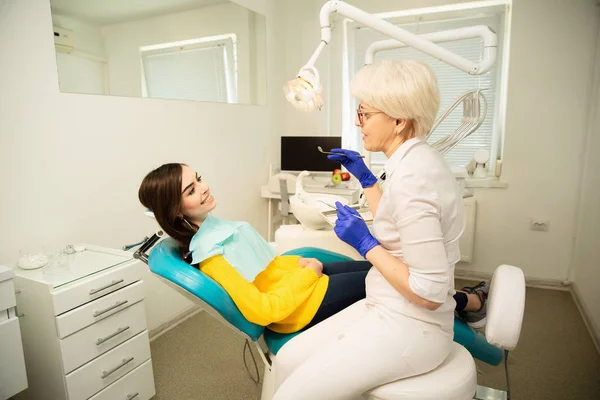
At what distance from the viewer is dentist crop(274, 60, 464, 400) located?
3.16 ft

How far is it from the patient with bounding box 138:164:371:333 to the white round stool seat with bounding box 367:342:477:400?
36 centimetres

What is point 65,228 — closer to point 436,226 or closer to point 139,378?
point 139,378

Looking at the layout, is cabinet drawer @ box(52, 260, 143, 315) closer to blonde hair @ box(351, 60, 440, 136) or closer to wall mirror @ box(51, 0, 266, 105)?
wall mirror @ box(51, 0, 266, 105)

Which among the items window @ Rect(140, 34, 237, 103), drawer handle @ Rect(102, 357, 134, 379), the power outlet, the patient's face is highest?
window @ Rect(140, 34, 237, 103)

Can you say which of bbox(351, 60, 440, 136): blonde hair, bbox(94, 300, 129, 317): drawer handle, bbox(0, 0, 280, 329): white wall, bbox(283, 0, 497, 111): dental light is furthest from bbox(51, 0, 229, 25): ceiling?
bbox(351, 60, 440, 136): blonde hair

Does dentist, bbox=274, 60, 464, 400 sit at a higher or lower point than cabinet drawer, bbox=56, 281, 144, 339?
higher

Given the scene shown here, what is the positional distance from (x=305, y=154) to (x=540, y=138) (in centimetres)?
182

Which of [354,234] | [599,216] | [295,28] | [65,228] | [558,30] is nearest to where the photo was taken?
[354,234]

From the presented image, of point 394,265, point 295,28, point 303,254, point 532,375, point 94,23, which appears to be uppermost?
point 295,28

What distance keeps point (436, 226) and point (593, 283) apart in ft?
7.13

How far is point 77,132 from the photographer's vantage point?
192cm

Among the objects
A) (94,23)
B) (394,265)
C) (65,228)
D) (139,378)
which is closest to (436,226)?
(394,265)

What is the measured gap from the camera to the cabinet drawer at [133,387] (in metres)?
1.65

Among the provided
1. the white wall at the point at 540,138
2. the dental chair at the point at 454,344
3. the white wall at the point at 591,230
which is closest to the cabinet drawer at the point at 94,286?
the dental chair at the point at 454,344
